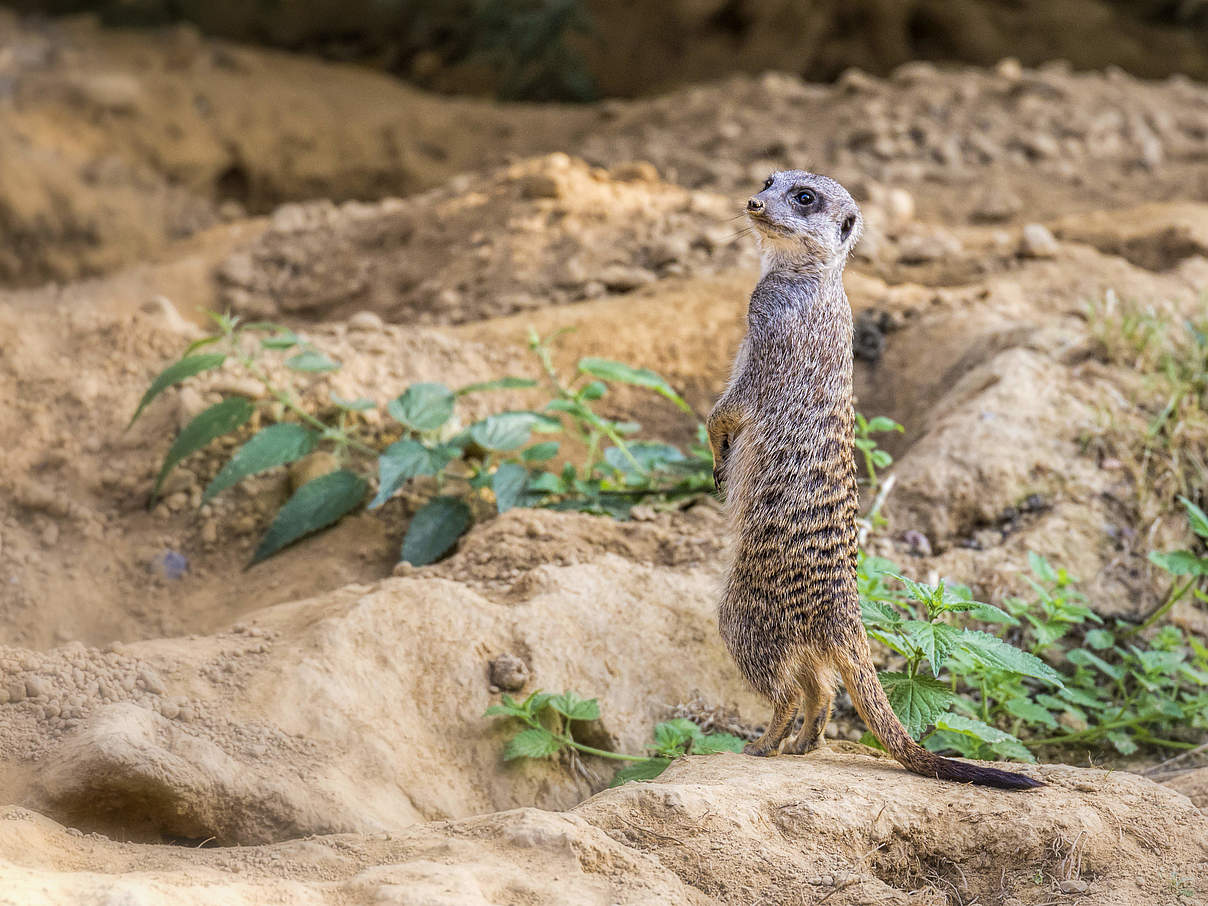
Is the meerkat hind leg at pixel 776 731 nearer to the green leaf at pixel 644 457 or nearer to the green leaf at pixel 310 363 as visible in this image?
the green leaf at pixel 644 457

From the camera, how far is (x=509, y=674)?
2.77 metres

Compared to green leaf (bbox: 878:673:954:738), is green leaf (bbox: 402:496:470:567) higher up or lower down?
lower down

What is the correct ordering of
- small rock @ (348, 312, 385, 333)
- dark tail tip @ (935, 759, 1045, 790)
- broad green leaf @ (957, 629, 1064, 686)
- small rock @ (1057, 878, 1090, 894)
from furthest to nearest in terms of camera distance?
small rock @ (348, 312, 385, 333)
broad green leaf @ (957, 629, 1064, 686)
dark tail tip @ (935, 759, 1045, 790)
small rock @ (1057, 878, 1090, 894)

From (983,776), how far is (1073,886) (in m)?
0.27

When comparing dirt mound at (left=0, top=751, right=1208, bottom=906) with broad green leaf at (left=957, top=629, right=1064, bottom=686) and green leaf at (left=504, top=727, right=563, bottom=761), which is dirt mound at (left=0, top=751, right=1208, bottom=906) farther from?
green leaf at (left=504, top=727, right=563, bottom=761)

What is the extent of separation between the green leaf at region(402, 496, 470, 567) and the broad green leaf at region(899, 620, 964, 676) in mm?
1539

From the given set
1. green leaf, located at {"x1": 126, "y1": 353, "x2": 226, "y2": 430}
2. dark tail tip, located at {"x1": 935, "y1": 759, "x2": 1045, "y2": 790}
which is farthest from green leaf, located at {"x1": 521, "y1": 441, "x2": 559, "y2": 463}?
dark tail tip, located at {"x1": 935, "y1": 759, "x2": 1045, "y2": 790}

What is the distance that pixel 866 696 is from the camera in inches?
94.8

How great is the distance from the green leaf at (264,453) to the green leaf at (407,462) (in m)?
0.29

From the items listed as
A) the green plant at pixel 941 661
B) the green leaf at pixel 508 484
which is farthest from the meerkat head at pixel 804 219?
the green leaf at pixel 508 484

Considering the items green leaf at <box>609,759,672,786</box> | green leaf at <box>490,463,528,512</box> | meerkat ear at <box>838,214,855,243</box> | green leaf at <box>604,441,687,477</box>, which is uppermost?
meerkat ear at <box>838,214,855,243</box>

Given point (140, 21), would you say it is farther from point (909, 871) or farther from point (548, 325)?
point (909, 871)

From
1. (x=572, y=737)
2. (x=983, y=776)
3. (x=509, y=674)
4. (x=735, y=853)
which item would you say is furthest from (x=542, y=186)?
(x=735, y=853)

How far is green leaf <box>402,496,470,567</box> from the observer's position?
3474 millimetres
